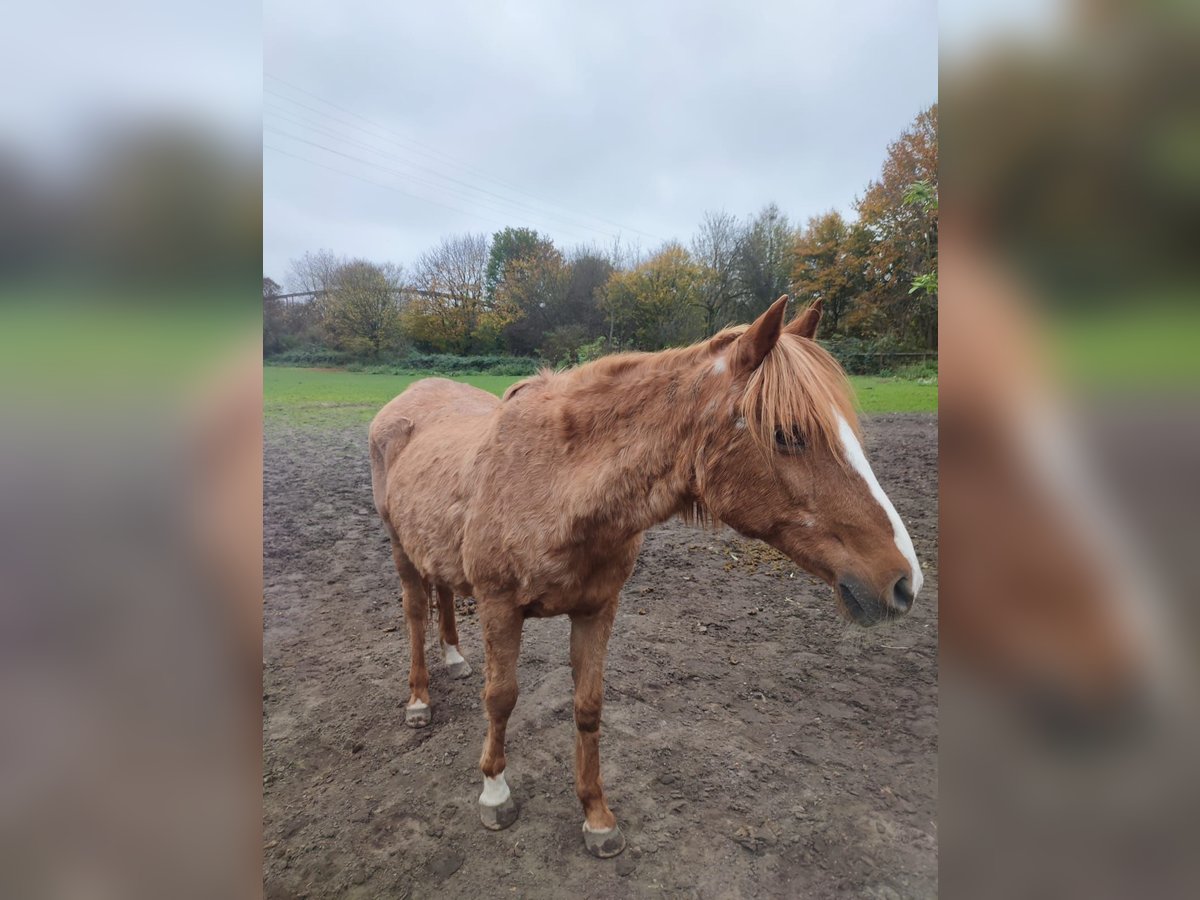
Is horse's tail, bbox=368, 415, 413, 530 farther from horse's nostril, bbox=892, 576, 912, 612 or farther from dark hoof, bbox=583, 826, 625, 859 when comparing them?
horse's nostril, bbox=892, 576, 912, 612

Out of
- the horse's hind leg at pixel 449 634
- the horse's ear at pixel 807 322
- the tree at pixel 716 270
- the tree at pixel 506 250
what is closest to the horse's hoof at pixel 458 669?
the horse's hind leg at pixel 449 634

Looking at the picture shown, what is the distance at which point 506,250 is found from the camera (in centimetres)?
220

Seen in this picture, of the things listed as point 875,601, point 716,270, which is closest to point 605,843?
point 875,601

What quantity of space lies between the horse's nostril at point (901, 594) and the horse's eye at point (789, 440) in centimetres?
38

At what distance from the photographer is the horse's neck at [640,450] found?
141cm

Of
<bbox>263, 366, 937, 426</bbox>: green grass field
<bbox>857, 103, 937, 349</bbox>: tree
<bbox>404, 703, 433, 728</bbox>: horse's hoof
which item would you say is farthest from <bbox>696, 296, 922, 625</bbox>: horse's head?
<bbox>404, 703, 433, 728</bbox>: horse's hoof

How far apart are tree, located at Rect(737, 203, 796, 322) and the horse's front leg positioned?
A: 1.47m

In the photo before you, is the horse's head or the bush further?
the bush

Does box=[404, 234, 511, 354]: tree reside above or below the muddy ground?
above

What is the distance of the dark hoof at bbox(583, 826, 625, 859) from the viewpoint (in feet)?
5.86

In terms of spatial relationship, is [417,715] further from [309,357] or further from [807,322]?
[807,322]
